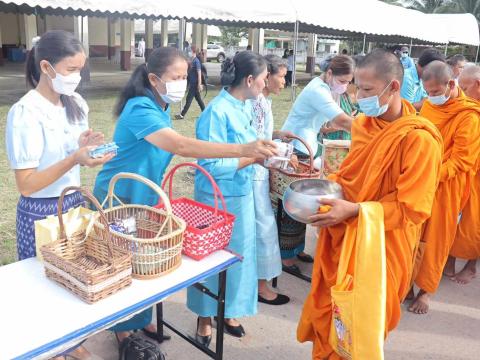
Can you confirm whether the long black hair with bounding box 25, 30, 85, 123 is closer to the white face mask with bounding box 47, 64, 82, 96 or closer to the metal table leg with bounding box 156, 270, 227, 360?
the white face mask with bounding box 47, 64, 82, 96

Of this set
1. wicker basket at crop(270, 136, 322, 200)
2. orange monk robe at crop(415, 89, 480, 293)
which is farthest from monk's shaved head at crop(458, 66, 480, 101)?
wicker basket at crop(270, 136, 322, 200)

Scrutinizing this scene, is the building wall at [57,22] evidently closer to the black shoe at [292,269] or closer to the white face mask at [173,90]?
the black shoe at [292,269]

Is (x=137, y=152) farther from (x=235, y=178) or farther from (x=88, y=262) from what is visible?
(x=88, y=262)

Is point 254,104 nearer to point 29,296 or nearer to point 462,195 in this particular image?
point 462,195

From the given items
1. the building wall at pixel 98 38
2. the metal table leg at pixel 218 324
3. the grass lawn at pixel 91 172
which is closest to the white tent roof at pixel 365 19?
the grass lawn at pixel 91 172

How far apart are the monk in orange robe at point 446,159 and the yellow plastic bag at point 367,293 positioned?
1.34 metres

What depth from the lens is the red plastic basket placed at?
75.5 inches

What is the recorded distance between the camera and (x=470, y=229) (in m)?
3.50

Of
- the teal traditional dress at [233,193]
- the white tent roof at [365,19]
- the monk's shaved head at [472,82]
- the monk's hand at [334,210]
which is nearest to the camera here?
the monk's hand at [334,210]

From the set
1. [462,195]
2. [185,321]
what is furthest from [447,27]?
[185,321]

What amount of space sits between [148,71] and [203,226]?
83cm

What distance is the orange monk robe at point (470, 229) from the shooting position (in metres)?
3.45

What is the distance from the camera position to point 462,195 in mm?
3271

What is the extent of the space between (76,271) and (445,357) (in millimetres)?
2234
